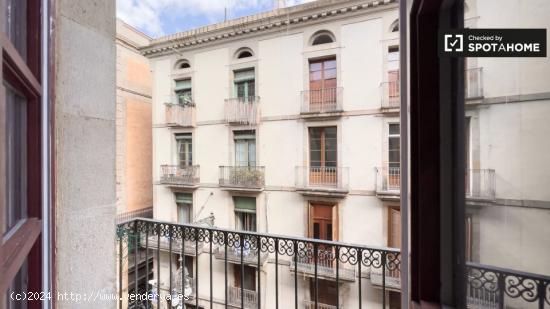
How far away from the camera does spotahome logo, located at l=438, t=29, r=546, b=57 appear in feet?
1.50

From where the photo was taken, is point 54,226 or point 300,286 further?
point 300,286

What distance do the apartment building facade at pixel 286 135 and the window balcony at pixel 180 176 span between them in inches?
1.0

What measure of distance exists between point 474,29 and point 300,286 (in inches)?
212

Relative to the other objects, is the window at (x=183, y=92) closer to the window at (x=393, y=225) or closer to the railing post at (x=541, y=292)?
the window at (x=393, y=225)

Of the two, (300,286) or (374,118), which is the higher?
(374,118)

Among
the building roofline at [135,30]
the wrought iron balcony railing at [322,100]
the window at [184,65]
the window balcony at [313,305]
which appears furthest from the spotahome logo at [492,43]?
the building roofline at [135,30]

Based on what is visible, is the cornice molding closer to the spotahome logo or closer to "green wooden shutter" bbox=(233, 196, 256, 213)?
"green wooden shutter" bbox=(233, 196, 256, 213)

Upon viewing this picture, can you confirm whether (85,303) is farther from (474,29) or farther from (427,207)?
(474,29)

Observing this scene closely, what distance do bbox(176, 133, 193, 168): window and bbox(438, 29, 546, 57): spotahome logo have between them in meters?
6.25

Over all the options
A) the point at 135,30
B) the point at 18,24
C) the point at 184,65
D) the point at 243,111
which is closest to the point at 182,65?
the point at 184,65

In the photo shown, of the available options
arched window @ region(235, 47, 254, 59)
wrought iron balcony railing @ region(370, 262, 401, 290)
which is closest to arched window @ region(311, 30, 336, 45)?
arched window @ region(235, 47, 254, 59)

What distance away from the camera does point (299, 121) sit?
538 centimetres

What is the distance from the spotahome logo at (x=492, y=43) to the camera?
18.0 inches

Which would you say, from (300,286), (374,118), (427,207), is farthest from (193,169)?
(427,207)
